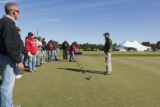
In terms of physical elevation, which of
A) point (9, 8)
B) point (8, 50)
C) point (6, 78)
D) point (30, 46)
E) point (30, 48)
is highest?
point (9, 8)

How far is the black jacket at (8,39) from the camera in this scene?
2.73 meters

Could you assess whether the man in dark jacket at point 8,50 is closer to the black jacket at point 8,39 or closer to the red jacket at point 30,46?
the black jacket at point 8,39

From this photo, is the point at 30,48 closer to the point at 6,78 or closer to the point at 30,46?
the point at 30,46

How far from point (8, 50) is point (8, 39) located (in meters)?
0.19

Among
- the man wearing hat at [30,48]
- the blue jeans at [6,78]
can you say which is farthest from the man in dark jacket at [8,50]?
the man wearing hat at [30,48]

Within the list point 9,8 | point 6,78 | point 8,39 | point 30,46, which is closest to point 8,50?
point 8,39

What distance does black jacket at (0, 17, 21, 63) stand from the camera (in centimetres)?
273

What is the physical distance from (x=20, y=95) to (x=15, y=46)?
90.2 inches

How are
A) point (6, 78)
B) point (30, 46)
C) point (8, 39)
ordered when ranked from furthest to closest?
1. point (30, 46)
2. point (6, 78)
3. point (8, 39)

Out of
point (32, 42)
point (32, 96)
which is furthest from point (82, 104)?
point (32, 42)

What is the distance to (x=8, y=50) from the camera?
8.97 ft

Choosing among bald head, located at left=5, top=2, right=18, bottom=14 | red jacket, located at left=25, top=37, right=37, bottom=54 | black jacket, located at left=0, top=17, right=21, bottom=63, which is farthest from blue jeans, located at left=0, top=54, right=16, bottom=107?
red jacket, located at left=25, top=37, right=37, bottom=54

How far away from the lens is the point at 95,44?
130375mm

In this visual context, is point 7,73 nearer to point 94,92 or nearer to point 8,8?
point 8,8
